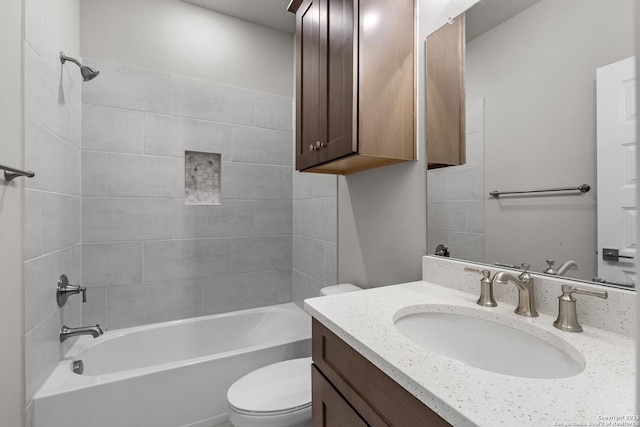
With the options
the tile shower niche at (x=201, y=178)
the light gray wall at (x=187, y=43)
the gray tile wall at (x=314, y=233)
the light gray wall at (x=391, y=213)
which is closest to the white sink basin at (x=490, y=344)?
the light gray wall at (x=391, y=213)

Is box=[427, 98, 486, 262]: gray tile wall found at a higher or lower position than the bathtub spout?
higher

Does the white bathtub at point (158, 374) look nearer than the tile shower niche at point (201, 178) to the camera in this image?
Yes

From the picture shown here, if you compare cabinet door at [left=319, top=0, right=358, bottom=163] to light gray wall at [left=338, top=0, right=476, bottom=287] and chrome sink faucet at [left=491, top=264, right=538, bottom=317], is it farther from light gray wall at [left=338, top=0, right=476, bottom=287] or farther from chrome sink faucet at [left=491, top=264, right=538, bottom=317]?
chrome sink faucet at [left=491, top=264, right=538, bottom=317]

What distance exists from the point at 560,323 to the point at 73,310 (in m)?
2.43

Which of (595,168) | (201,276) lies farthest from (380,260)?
(201,276)

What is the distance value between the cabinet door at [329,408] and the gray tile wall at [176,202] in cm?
162

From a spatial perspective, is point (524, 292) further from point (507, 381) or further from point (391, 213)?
point (391, 213)

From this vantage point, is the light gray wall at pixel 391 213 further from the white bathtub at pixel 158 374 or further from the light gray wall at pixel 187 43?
the light gray wall at pixel 187 43

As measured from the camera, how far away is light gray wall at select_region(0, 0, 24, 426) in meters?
1.02

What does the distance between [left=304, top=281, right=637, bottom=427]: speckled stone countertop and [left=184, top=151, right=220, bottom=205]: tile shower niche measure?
1772mm

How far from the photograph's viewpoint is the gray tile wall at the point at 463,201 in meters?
1.05

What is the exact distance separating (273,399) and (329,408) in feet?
1.69

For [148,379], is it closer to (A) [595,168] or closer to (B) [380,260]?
(B) [380,260]

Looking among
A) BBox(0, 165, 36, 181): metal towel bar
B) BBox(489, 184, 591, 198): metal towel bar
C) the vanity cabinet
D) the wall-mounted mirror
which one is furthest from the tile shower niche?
BBox(489, 184, 591, 198): metal towel bar
